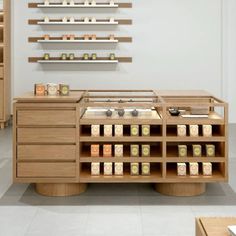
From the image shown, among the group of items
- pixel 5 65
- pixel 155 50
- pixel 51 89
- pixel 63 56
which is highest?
pixel 155 50

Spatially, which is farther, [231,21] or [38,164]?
[231,21]

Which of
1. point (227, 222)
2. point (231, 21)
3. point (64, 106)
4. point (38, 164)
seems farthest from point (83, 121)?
point (231, 21)

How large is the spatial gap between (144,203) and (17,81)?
233 inches

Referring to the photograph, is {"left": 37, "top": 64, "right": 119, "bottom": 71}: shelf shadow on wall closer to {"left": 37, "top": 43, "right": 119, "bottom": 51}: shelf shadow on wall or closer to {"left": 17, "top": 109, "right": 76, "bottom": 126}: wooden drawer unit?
{"left": 37, "top": 43, "right": 119, "bottom": 51}: shelf shadow on wall

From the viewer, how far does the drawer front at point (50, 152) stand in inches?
188

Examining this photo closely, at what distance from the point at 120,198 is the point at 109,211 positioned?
16.8 inches

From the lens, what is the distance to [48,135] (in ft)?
15.7

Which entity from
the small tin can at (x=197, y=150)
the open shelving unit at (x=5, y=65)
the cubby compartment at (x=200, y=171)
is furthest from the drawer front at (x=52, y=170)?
the open shelving unit at (x=5, y=65)

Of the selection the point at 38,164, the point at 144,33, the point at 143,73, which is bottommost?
the point at 38,164

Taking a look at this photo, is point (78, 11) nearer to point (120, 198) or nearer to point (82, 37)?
point (82, 37)

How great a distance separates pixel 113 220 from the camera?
4.18 m

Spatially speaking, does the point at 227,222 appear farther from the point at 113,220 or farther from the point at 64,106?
the point at 64,106

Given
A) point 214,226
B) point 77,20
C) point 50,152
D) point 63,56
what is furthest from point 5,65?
point 214,226

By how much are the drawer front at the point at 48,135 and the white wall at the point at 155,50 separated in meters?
5.18
